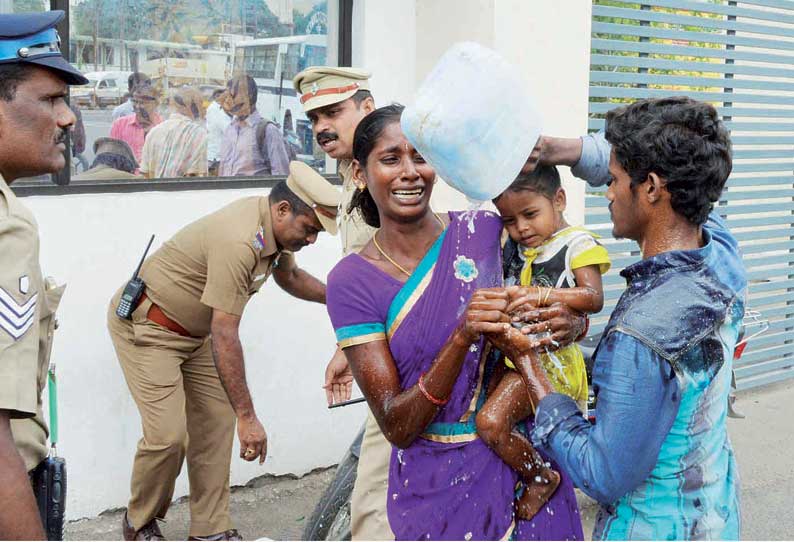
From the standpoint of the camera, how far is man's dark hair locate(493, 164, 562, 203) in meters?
2.58

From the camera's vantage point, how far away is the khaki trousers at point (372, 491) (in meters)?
2.87

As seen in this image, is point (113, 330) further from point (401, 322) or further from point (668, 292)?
point (668, 292)

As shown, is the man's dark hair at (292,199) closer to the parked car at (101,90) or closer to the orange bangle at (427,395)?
the parked car at (101,90)

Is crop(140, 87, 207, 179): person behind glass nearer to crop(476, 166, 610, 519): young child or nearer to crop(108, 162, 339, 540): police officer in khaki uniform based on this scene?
crop(108, 162, 339, 540): police officer in khaki uniform

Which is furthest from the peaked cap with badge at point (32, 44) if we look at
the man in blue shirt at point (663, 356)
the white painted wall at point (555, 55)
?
the white painted wall at point (555, 55)

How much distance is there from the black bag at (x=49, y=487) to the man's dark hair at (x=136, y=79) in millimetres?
2589

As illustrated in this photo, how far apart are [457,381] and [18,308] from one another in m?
1.04

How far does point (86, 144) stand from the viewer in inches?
178

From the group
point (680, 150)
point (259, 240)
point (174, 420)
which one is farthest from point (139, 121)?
point (680, 150)

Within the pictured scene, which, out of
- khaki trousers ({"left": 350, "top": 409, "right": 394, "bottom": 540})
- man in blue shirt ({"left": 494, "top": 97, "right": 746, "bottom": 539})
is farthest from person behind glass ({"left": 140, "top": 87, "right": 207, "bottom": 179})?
man in blue shirt ({"left": 494, "top": 97, "right": 746, "bottom": 539})

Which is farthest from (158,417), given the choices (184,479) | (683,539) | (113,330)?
(683,539)

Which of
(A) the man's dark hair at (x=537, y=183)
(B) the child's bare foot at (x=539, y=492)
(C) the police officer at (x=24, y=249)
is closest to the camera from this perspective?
(C) the police officer at (x=24, y=249)

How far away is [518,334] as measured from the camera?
2.17 meters

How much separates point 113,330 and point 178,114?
1170 mm
